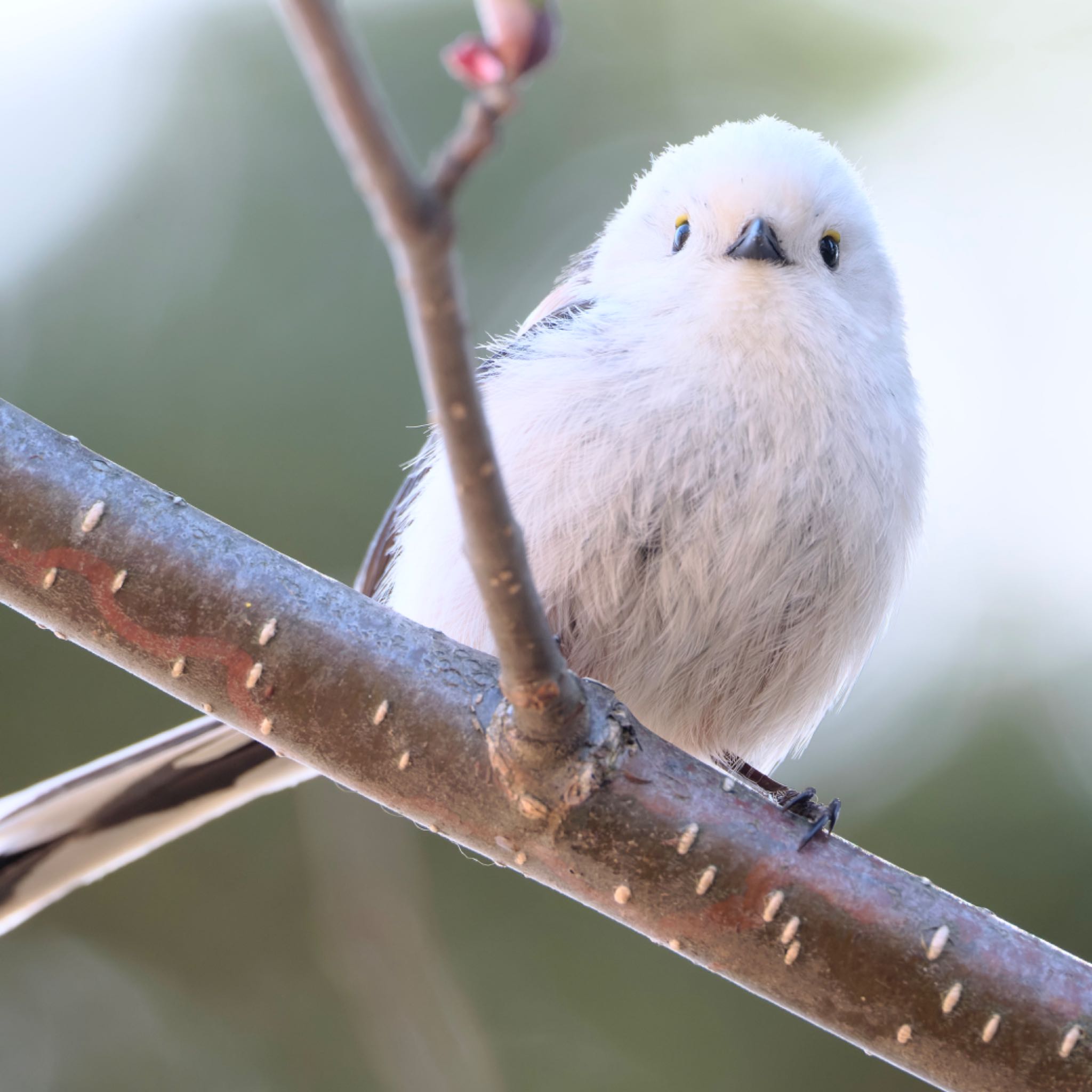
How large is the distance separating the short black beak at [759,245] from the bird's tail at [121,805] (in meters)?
1.19

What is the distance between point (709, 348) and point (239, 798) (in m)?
1.15

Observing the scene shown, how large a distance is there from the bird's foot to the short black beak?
0.91 metres

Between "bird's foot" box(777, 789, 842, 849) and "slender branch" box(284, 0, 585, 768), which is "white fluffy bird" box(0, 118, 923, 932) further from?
"slender branch" box(284, 0, 585, 768)

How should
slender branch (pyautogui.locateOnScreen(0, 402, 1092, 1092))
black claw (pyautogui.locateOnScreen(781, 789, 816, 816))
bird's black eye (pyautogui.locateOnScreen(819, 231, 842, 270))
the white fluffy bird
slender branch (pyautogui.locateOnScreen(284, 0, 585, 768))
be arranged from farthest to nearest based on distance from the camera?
bird's black eye (pyautogui.locateOnScreen(819, 231, 842, 270)) → the white fluffy bird → black claw (pyautogui.locateOnScreen(781, 789, 816, 816)) → slender branch (pyautogui.locateOnScreen(0, 402, 1092, 1092)) → slender branch (pyautogui.locateOnScreen(284, 0, 585, 768))

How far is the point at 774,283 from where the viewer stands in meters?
1.85

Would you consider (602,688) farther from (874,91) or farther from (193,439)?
(874,91)

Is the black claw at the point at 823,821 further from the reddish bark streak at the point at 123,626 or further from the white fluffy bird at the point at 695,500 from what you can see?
the reddish bark streak at the point at 123,626

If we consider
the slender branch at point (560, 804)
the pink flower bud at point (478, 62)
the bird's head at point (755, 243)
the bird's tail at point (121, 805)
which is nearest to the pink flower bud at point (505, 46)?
the pink flower bud at point (478, 62)

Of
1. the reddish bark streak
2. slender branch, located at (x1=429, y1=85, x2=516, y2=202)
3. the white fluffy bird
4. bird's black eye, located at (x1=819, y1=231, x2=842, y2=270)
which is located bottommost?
the reddish bark streak

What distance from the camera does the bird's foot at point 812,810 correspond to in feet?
4.67

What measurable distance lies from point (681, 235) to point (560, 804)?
118cm

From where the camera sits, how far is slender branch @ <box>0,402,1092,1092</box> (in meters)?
1.36

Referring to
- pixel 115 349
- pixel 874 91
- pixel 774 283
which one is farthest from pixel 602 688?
pixel 874 91

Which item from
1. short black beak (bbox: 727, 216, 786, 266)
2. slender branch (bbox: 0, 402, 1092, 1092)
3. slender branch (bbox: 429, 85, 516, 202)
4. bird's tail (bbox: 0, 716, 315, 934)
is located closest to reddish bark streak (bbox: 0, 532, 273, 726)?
slender branch (bbox: 0, 402, 1092, 1092)
